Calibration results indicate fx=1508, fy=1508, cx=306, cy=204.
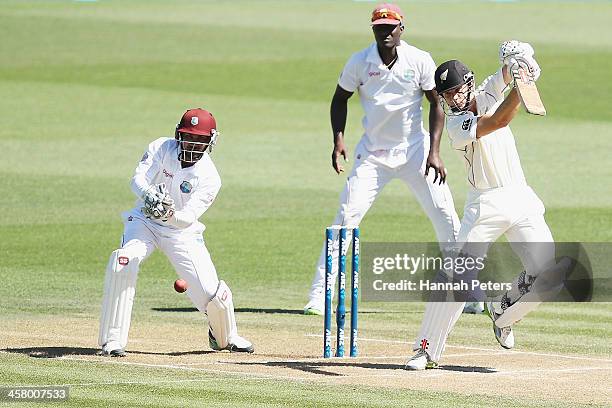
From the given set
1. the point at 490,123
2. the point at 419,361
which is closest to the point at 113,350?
the point at 419,361

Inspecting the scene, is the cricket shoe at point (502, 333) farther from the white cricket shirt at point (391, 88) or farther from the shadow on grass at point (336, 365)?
the white cricket shirt at point (391, 88)

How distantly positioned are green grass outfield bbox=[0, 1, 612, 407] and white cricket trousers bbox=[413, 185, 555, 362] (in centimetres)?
85

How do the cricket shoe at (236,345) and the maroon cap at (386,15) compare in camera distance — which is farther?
the maroon cap at (386,15)

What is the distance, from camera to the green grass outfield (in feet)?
38.6

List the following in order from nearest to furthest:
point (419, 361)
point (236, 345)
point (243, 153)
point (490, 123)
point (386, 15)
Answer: point (490, 123) → point (419, 361) → point (236, 345) → point (386, 15) → point (243, 153)

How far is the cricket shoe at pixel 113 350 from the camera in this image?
10.5 metres

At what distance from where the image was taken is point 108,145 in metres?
26.8

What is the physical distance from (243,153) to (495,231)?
53.3 feet

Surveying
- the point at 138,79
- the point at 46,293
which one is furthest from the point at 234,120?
the point at 46,293

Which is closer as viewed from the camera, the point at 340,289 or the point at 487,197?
the point at 487,197

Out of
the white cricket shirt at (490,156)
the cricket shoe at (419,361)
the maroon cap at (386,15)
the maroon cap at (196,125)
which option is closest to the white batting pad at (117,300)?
the maroon cap at (196,125)

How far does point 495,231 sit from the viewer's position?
10.1 meters

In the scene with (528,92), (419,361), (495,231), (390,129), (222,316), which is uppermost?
(390,129)

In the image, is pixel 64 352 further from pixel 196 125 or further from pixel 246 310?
pixel 246 310
